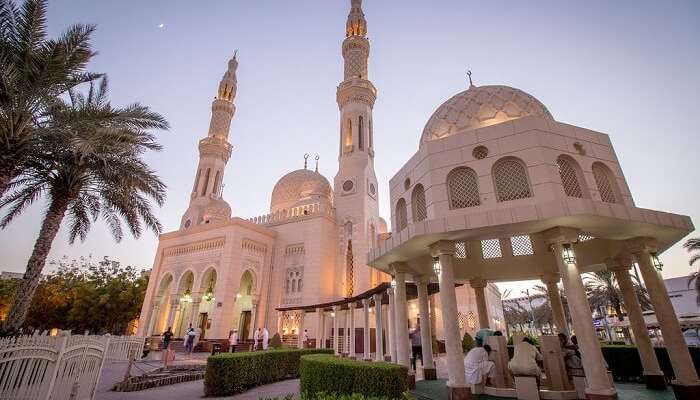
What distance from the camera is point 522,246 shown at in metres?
11.5

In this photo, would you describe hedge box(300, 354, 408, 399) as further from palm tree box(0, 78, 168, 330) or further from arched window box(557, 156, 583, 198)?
palm tree box(0, 78, 168, 330)

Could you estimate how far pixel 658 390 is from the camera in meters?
8.59

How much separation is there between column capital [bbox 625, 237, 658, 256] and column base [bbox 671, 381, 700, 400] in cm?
293

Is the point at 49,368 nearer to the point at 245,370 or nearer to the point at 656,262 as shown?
the point at 245,370

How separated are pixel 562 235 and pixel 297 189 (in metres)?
26.7

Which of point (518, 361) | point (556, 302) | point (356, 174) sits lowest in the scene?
point (518, 361)

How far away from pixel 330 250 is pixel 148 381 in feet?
53.9

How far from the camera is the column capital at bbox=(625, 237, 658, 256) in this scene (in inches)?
335

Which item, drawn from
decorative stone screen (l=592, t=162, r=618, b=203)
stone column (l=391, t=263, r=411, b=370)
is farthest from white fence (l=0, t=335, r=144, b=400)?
decorative stone screen (l=592, t=162, r=618, b=203)

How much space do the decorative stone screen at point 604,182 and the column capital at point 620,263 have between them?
2397 millimetres

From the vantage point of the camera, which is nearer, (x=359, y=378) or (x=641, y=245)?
(x=359, y=378)

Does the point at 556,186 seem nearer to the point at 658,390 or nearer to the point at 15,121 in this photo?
the point at 658,390

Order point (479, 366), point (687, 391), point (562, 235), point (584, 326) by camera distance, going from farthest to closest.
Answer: point (479, 366)
point (562, 235)
point (687, 391)
point (584, 326)

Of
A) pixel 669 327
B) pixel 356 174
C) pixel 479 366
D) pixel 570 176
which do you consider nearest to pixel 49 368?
pixel 479 366
